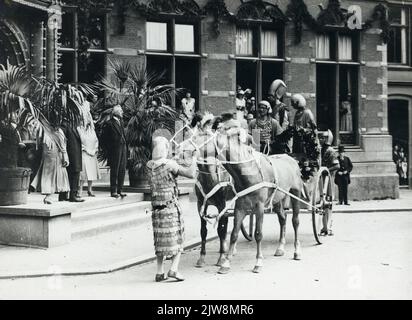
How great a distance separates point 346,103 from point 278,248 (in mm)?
12554

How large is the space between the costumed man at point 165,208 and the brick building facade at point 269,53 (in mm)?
10317

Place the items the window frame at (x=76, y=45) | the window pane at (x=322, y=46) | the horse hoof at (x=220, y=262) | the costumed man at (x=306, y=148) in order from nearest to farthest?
the horse hoof at (x=220, y=262) < the costumed man at (x=306, y=148) < the window frame at (x=76, y=45) < the window pane at (x=322, y=46)

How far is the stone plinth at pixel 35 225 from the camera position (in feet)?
32.6

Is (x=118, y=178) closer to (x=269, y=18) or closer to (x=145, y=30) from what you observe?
(x=145, y=30)

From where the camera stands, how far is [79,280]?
8016 mm

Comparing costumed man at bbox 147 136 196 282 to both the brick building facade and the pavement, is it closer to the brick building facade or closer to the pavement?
the pavement

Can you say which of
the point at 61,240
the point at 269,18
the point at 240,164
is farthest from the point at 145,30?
the point at 240,164

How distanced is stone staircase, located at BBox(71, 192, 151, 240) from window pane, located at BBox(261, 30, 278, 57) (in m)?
8.31

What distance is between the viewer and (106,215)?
39.8 feet

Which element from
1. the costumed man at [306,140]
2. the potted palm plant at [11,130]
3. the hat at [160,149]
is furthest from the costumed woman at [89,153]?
the hat at [160,149]

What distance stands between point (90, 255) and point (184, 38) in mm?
10921

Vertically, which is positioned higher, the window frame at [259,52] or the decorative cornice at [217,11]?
the decorative cornice at [217,11]

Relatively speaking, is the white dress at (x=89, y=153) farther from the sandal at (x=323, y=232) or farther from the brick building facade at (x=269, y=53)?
the sandal at (x=323, y=232)

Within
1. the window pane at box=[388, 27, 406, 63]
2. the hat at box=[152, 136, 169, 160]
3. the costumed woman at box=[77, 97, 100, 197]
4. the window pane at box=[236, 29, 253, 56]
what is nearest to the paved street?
the hat at box=[152, 136, 169, 160]
